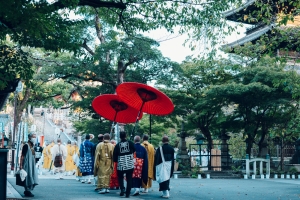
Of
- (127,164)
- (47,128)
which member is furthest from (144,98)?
(47,128)

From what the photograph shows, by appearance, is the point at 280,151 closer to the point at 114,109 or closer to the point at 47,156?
the point at 47,156

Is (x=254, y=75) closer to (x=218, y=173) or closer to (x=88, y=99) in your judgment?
(x=218, y=173)

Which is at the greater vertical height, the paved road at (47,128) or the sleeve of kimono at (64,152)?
the paved road at (47,128)

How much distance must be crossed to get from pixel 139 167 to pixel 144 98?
1930mm

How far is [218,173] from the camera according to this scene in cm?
2542

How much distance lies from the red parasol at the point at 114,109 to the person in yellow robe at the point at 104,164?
1.30 metres

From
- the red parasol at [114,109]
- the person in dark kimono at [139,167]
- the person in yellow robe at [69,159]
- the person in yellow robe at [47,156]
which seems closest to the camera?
the person in dark kimono at [139,167]

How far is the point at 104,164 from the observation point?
13.4m

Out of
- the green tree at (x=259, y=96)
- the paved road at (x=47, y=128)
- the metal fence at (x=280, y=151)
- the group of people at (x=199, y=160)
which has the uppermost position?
the green tree at (x=259, y=96)

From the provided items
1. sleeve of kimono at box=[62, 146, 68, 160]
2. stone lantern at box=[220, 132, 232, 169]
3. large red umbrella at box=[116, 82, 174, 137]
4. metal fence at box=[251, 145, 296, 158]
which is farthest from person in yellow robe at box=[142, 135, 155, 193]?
metal fence at box=[251, 145, 296, 158]

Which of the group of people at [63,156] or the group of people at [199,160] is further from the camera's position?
the group of people at [199,160]

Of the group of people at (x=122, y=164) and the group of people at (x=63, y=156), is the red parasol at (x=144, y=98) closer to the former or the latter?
the group of people at (x=122, y=164)

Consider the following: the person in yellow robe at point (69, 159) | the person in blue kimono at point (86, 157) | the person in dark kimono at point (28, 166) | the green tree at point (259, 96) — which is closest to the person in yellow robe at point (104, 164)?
the person in dark kimono at point (28, 166)

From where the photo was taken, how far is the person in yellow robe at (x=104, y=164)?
13266mm
